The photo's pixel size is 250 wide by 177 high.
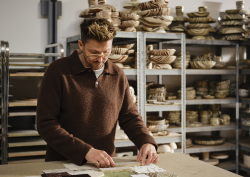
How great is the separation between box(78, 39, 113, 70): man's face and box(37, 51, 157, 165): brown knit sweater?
6cm

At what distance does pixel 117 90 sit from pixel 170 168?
20.3 inches

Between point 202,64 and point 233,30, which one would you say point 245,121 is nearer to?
point 202,64

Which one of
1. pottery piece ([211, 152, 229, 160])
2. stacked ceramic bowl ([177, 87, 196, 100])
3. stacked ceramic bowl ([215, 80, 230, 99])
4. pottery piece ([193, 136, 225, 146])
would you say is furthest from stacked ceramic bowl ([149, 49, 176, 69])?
pottery piece ([211, 152, 229, 160])

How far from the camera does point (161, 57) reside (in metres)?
3.08

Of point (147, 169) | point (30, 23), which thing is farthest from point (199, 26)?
point (147, 169)

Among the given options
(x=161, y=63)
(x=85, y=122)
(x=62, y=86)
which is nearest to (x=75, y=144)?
(x=85, y=122)

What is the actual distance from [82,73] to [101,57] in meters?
0.15

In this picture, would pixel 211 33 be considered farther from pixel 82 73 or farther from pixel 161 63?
pixel 82 73

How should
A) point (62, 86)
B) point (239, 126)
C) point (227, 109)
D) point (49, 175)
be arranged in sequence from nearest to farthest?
point (49, 175), point (62, 86), point (239, 126), point (227, 109)

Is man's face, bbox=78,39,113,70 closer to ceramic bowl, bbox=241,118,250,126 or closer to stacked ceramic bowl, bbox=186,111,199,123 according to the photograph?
stacked ceramic bowl, bbox=186,111,199,123

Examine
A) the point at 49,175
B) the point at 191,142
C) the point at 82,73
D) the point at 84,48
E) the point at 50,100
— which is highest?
the point at 84,48

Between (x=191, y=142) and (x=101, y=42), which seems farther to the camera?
(x=191, y=142)

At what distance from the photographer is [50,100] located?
161cm

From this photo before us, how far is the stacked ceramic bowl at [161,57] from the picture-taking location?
3.08 m
